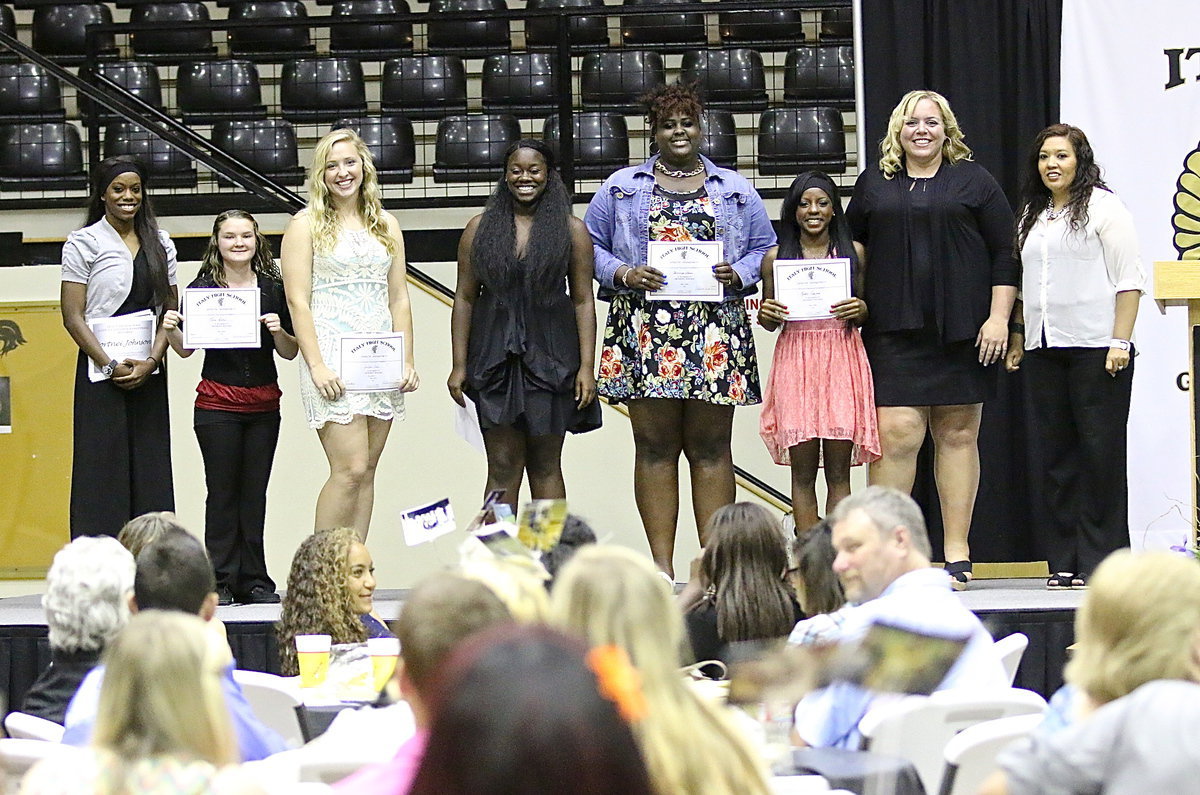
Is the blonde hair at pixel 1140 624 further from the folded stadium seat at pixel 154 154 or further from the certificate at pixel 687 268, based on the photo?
the folded stadium seat at pixel 154 154

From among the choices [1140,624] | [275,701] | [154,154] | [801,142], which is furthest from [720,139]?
[1140,624]

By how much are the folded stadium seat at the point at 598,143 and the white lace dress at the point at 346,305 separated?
2.73m

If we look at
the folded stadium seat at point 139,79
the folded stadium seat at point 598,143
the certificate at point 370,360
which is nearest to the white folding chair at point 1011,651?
the certificate at point 370,360

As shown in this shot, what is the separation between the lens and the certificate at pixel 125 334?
17.9 ft

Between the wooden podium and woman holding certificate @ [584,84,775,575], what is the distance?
126 cm

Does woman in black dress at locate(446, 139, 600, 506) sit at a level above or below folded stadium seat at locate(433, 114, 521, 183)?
below

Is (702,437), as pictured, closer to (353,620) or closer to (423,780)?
(353,620)

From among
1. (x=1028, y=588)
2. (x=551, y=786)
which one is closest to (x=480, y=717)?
(x=551, y=786)

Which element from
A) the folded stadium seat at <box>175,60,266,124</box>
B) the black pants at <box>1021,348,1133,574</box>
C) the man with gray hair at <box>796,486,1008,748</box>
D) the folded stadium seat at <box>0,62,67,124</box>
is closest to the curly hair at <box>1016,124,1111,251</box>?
the black pants at <box>1021,348,1133,574</box>

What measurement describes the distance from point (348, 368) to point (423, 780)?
423 cm

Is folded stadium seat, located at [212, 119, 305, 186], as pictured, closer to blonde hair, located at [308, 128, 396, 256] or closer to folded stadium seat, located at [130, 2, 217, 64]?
folded stadium seat, located at [130, 2, 217, 64]

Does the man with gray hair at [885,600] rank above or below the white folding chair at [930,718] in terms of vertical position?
above

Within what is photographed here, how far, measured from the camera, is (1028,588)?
17.7ft

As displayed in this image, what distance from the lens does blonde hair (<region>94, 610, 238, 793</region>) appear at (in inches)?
69.3
